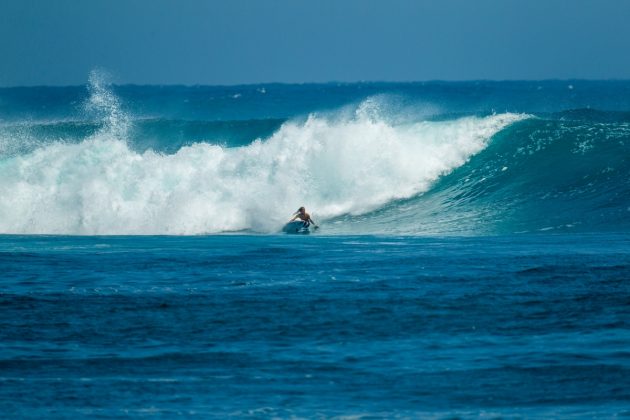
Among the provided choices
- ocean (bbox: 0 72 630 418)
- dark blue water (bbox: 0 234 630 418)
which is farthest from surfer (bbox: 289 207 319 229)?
dark blue water (bbox: 0 234 630 418)

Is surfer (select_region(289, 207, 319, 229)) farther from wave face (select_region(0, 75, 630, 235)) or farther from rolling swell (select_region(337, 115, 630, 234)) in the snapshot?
rolling swell (select_region(337, 115, 630, 234))

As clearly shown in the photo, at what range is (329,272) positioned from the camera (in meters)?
13.8

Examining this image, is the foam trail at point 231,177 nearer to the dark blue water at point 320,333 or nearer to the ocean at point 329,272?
the ocean at point 329,272

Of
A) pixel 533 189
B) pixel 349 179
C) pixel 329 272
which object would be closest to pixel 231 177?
pixel 349 179

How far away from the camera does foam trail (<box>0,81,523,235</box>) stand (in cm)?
2241

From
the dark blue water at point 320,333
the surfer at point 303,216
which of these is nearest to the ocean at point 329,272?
the dark blue water at point 320,333

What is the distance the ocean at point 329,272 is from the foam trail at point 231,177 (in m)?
0.06

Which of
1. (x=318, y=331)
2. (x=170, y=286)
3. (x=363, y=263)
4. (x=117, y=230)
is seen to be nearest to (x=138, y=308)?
(x=170, y=286)

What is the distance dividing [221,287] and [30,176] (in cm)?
1398

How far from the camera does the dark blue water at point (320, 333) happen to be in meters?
8.42

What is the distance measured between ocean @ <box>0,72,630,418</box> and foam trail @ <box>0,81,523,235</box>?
62 mm

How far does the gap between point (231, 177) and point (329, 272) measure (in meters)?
10.9

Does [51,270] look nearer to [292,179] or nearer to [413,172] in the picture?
[292,179]

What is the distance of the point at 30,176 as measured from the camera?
25.4 meters
